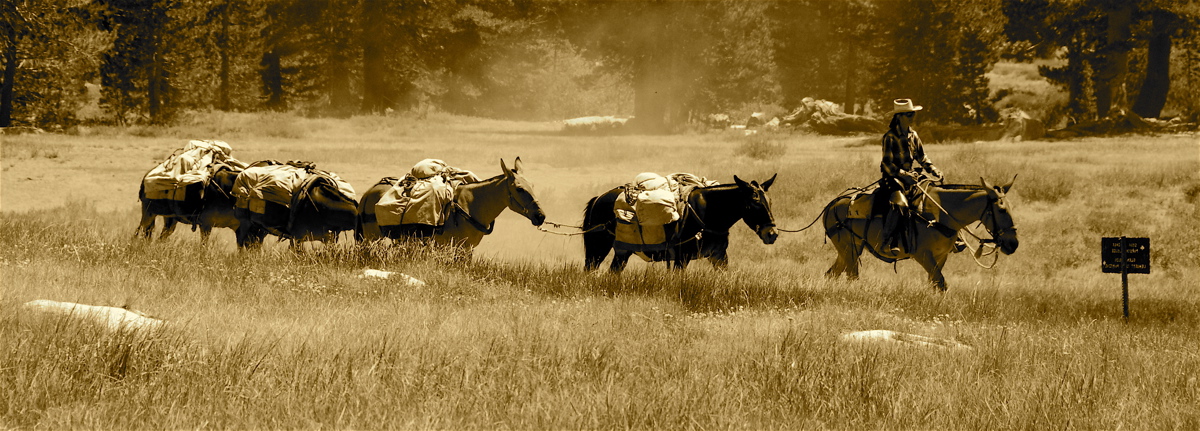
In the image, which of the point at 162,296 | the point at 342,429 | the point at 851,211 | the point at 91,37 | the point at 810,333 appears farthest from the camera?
the point at 91,37

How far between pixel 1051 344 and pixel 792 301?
274cm

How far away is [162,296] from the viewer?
29.8ft

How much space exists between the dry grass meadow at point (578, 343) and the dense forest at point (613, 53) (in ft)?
73.1

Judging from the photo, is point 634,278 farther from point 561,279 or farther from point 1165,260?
point 1165,260

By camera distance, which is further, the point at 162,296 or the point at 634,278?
the point at 634,278

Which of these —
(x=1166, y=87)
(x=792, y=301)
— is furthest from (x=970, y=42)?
(x=792, y=301)

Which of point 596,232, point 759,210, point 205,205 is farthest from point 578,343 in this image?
point 205,205

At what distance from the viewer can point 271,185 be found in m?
13.3

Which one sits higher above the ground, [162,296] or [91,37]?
[91,37]

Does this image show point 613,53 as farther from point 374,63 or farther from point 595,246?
point 595,246

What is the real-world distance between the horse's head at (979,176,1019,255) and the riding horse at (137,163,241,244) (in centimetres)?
1043

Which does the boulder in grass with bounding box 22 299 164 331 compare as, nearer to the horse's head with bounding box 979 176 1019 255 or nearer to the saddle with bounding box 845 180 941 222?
the saddle with bounding box 845 180 941 222

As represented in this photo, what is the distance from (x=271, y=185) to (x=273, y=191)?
0.09 meters

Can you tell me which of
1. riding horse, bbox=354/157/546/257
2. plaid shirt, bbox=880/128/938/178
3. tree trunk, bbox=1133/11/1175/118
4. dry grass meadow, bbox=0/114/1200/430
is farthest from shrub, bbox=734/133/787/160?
tree trunk, bbox=1133/11/1175/118
